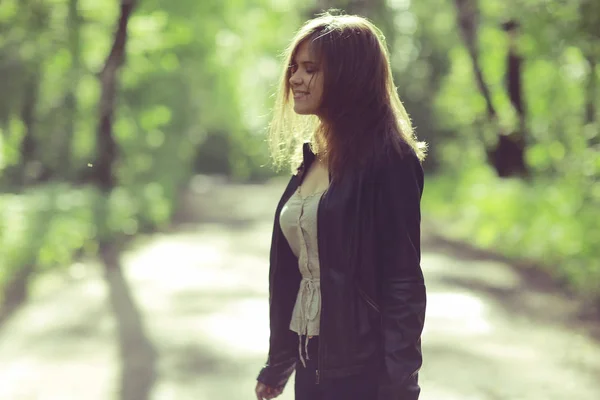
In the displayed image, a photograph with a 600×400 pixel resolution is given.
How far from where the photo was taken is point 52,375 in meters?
7.13

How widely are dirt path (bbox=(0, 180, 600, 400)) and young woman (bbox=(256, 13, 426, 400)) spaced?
3851mm

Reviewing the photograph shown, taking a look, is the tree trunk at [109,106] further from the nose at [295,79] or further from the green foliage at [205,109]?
the nose at [295,79]

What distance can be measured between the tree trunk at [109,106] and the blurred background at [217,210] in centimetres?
5

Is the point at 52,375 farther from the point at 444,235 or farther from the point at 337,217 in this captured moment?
the point at 444,235

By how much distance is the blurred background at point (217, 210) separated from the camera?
25.1 ft

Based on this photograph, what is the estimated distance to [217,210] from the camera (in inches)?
1098

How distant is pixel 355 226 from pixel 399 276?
0.64ft

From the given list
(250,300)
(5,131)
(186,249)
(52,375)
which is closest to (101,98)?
(5,131)

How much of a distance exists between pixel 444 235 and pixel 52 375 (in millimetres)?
12303

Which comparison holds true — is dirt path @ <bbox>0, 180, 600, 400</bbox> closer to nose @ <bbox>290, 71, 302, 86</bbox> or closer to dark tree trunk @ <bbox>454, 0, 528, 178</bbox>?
dark tree trunk @ <bbox>454, 0, 528, 178</bbox>

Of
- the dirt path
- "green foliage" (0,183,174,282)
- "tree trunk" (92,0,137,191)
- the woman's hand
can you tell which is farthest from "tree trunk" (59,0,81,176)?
the woman's hand

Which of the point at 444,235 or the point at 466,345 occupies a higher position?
the point at 466,345

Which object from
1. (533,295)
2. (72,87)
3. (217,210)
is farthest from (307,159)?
(217,210)

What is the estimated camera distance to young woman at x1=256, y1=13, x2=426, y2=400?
260 centimetres
